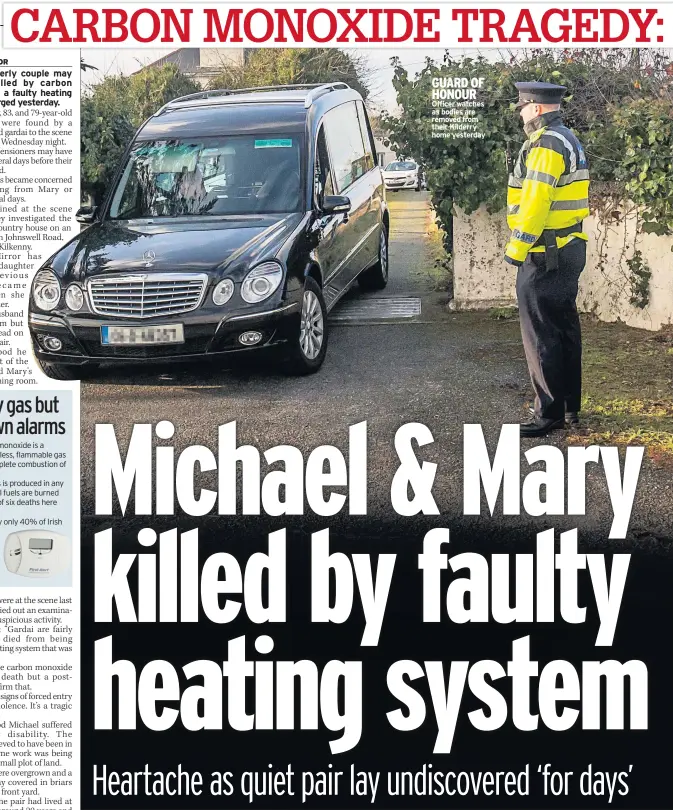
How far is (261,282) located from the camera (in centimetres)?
569

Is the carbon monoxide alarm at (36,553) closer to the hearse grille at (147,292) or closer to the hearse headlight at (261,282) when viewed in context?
the hearse grille at (147,292)

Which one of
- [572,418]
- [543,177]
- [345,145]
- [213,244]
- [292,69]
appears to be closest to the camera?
[543,177]

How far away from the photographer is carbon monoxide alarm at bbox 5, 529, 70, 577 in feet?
14.2

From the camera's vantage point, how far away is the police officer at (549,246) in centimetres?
502

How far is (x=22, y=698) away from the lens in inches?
164

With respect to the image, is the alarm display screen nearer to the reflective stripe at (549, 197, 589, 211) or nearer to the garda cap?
the reflective stripe at (549, 197, 589, 211)

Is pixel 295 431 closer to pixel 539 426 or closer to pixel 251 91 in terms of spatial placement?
pixel 539 426

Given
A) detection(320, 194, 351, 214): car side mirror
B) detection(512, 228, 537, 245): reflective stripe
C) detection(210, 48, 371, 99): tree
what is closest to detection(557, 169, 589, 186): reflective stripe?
detection(512, 228, 537, 245): reflective stripe

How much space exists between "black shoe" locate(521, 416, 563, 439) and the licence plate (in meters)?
1.75

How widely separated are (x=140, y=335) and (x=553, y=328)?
204 centimetres

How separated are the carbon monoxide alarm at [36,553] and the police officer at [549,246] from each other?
2.20 m

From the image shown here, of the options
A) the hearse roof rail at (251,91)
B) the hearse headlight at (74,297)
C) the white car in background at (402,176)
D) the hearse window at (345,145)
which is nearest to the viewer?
the hearse headlight at (74,297)

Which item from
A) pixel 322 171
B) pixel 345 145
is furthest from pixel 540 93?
pixel 345 145

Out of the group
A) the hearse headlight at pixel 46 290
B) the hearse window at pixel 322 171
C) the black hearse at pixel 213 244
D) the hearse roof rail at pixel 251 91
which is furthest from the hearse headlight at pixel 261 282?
the hearse roof rail at pixel 251 91
